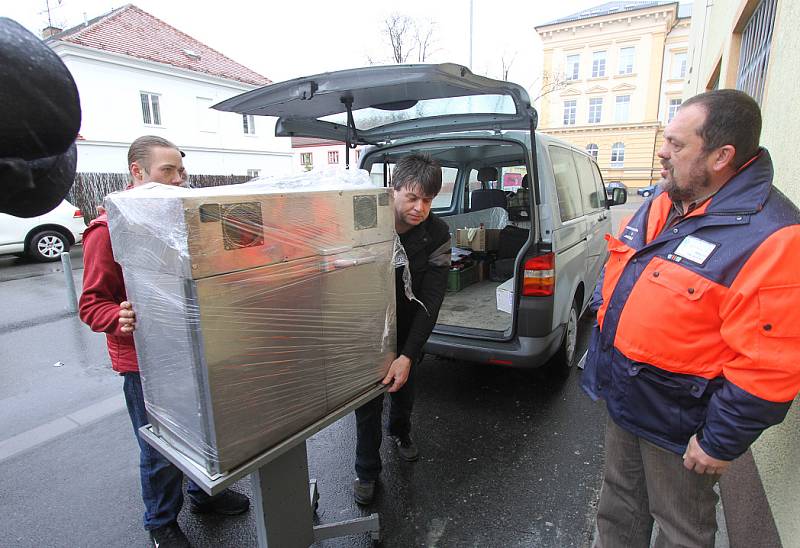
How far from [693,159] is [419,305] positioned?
1.25 meters

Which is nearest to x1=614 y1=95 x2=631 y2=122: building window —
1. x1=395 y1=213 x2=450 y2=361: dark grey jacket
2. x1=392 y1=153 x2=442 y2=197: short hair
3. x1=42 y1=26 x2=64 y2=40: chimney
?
x1=42 y1=26 x2=64 y2=40: chimney

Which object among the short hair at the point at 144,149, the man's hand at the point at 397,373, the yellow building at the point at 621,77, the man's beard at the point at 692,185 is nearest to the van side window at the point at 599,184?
the man's beard at the point at 692,185

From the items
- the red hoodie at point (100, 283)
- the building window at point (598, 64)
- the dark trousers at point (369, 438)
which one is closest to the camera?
the red hoodie at point (100, 283)

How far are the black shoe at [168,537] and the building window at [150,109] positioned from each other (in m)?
20.5

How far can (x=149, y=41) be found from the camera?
769 inches

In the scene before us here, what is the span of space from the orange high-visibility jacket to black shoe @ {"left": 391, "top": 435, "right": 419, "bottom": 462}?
1.41 m

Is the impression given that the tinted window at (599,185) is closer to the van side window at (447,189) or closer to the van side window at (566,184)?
the van side window at (566,184)

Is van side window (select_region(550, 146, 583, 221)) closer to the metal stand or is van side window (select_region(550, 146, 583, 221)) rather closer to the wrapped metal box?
the wrapped metal box

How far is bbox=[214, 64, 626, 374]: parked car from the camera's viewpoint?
222 centimetres

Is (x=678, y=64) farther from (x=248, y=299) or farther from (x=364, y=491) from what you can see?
(x=248, y=299)

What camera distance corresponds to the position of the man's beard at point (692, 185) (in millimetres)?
1389

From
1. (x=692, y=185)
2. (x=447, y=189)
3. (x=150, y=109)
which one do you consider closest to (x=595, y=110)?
(x=150, y=109)

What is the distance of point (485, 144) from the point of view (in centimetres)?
325

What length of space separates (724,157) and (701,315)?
49 cm
